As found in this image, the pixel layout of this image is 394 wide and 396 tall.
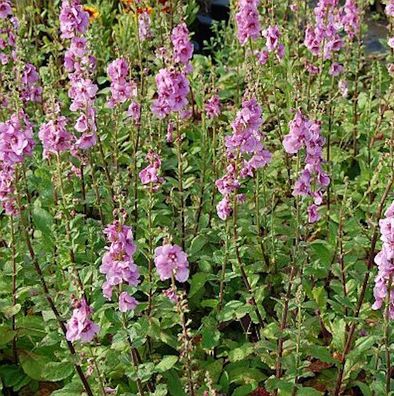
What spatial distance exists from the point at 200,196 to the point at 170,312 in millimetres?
895

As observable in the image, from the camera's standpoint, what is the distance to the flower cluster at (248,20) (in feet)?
13.9

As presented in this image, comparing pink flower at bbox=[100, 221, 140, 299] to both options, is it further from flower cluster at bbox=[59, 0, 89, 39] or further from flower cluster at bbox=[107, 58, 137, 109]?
flower cluster at bbox=[59, 0, 89, 39]

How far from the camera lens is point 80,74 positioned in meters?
3.88

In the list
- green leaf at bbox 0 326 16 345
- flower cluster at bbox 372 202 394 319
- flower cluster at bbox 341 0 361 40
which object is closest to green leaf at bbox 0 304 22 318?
green leaf at bbox 0 326 16 345

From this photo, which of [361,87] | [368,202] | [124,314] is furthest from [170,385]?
[361,87]

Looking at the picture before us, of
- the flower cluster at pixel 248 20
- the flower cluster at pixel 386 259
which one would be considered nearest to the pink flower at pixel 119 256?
the flower cluster at pixel 386 259

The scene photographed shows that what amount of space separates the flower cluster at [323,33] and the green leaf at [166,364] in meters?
2.21

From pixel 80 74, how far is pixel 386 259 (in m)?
1.84

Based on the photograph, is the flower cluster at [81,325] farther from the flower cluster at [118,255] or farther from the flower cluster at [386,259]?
the flower cluster at [386,259]

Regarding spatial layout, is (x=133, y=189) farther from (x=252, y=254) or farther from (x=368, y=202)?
(x=368, y=202)

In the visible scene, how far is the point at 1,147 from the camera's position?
3102 mm

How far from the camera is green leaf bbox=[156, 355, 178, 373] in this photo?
3.27m

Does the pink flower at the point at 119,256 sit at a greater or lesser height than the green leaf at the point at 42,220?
greater

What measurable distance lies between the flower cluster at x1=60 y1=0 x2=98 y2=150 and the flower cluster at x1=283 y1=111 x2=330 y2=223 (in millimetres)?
1009
